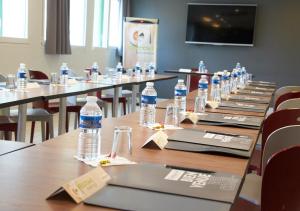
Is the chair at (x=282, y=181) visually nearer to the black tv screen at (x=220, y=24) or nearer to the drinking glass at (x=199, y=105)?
the drinking glass at (x=199, y=105)

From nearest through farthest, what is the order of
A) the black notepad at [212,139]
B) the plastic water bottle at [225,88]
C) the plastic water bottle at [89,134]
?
1. the plastic water bottle at [89,134]
2. the black notepad at [212,139]
3. the plastic water bottle at [225,88]

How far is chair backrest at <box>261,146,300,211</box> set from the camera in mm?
1321

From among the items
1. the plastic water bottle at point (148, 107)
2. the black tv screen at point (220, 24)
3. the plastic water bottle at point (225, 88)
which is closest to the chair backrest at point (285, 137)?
the plastic water bottle at point (148, 107)

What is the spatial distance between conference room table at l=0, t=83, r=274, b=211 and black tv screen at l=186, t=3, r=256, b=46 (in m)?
7.60

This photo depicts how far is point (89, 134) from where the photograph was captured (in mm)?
1730

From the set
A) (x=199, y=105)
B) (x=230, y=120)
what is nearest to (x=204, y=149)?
(x=230, y=120)

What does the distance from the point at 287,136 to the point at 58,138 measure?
3.33ft

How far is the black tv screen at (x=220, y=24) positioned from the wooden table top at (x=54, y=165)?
771cm

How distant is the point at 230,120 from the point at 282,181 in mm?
1362

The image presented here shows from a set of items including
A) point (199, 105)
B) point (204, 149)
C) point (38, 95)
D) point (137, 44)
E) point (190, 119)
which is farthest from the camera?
point (137, 44)

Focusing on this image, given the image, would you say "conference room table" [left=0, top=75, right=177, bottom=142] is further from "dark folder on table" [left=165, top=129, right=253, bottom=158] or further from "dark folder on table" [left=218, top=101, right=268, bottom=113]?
"dark folder on table" [left=165, top=129, right=253, bottom=158]

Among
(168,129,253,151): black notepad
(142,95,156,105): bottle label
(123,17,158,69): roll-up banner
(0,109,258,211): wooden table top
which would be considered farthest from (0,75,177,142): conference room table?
(123,17,158,69): roll-up banner

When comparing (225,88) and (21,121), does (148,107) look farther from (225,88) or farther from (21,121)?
(225,88)

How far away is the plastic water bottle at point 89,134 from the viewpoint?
64.6 inches
